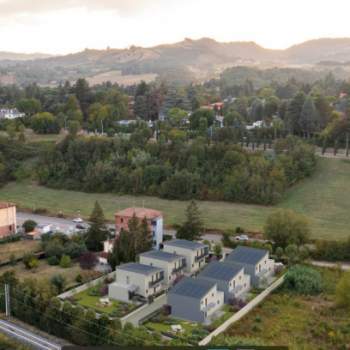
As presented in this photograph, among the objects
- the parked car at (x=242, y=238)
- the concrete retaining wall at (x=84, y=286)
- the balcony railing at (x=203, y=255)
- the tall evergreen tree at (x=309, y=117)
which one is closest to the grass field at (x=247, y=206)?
the parked car at (x=242, y=238)

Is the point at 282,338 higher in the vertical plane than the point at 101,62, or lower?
lower

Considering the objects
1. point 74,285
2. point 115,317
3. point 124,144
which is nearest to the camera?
point 115,317

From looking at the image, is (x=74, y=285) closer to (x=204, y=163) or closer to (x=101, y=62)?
(x=204, y=163)

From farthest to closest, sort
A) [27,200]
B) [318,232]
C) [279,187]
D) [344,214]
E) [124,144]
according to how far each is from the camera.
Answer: [124,144] < [27,200] < [279,187] < [344,214] < [318,232]

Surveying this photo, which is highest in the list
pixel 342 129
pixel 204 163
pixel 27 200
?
pixel 342 129

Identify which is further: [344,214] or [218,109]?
[218,109]

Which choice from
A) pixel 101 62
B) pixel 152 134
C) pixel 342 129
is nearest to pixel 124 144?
pixel 152 134

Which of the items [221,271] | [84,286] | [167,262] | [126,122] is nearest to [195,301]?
[221,271]
